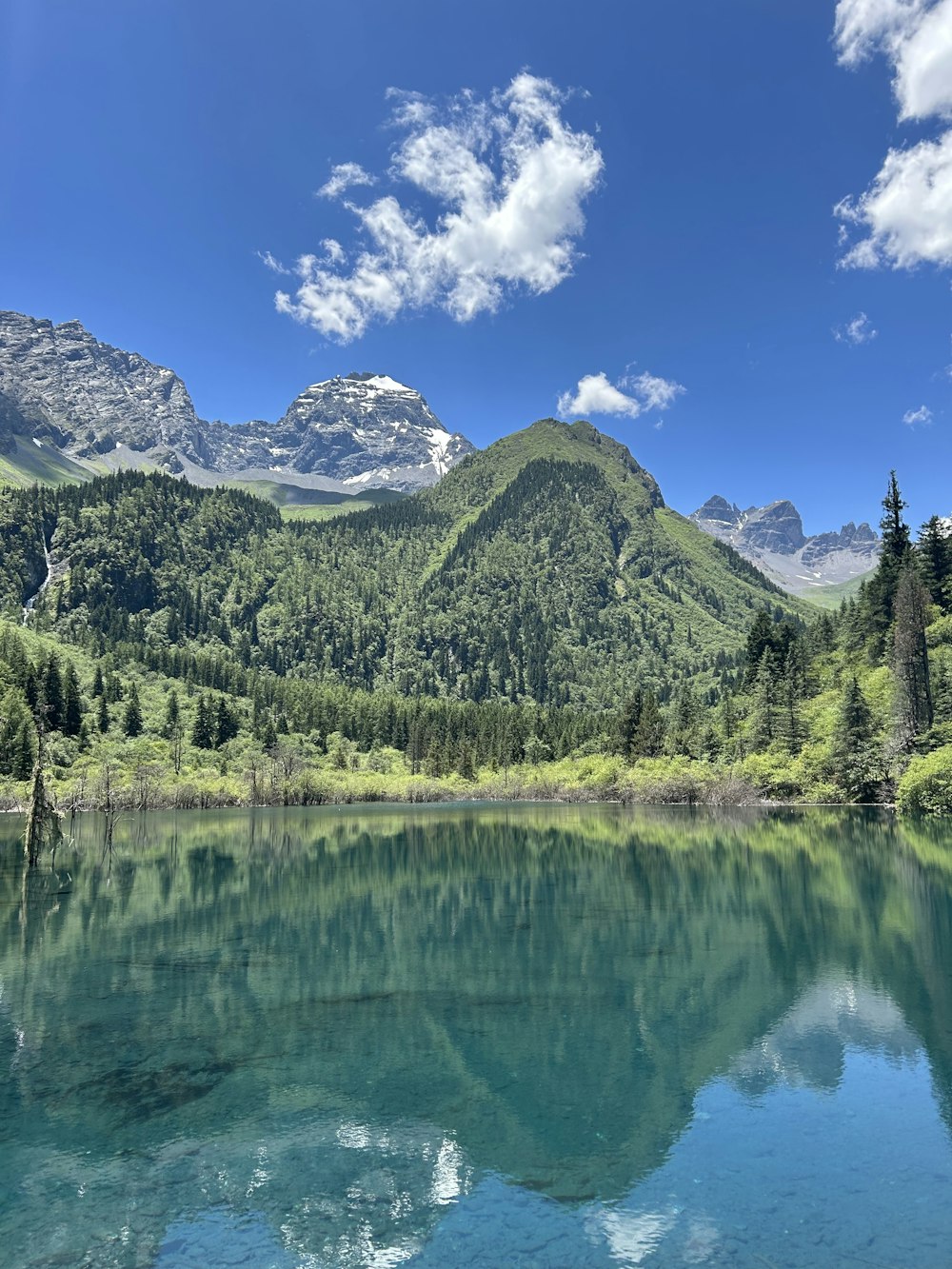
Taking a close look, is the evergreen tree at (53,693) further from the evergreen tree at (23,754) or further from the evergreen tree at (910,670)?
the evergreen tree at (910,670)

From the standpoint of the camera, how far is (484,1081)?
1878 centimetres

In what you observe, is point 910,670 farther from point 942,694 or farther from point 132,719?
point 132,719

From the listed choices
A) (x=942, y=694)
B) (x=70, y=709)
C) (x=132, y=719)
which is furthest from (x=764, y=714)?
(x=70, y=709)

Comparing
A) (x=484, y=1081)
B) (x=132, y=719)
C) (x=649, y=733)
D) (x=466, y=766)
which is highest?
(x=132, y=719)


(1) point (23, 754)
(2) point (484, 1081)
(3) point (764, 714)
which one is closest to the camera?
(2) point (484, 1081)

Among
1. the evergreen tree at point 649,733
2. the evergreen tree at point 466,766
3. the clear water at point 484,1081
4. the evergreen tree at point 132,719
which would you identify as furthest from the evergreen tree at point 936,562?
the evergreen tree at point 132,719

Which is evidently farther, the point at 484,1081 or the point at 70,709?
the point at 70,709

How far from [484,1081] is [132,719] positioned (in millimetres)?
150868

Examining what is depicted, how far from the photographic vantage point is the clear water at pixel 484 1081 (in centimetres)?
1278

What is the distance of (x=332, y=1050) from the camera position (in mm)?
20891

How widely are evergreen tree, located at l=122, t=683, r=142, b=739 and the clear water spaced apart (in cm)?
11838

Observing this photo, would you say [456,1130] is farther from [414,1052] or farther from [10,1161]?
[10,1161]

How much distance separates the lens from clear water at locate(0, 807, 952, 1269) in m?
12.8

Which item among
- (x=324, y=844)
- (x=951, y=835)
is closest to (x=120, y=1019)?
(x=324, y=844)
